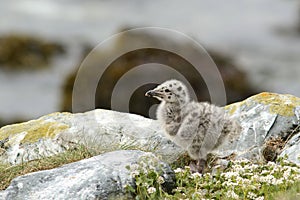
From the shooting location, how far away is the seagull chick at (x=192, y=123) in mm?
8883

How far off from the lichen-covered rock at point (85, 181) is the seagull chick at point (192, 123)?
129 cm

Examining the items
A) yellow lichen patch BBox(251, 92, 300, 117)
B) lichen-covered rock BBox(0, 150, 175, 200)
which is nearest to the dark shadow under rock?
yellow lichen patch BBox(251, 92, 300, 117)

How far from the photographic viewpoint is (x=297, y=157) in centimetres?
828

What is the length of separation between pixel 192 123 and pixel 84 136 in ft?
5.24

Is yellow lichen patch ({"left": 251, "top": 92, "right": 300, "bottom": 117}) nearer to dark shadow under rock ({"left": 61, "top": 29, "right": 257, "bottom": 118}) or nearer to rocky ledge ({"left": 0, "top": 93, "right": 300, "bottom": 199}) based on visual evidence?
rocky ledge ({"left": 0, "top": 93, "right": 300, "bottom": 199})

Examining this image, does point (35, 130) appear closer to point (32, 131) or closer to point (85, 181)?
point (32, 131)

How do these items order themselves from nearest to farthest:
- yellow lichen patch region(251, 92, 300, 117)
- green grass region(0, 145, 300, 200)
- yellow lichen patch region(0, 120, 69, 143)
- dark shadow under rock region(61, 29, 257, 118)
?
1. green grass region(0, 145, 300, 200)
2. yellow lichen patch region(251, 92, 300, 117)
3. yellow lichen patch region(0, 120, 69, 143)
4. dark shadow under rock region(61, 29, 257, 118)

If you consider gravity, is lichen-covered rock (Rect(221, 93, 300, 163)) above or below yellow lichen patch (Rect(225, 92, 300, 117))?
below

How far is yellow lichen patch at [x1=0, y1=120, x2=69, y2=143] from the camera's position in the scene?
996 centimetres

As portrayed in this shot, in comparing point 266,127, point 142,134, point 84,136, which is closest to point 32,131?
point 84,136

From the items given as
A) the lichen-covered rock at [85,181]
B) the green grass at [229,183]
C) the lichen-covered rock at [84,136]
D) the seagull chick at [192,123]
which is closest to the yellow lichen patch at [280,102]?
the seagull chick at [192,123]

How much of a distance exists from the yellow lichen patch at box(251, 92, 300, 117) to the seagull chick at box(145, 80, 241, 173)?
2.39ft

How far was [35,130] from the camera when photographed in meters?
10.1

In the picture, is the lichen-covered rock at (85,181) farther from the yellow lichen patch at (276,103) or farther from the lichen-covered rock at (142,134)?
the yellow lichen patch at (276,103)
